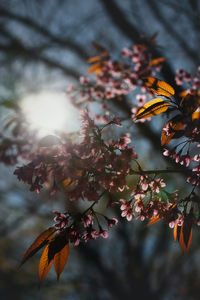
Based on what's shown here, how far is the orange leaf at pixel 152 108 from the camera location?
741 millimetres

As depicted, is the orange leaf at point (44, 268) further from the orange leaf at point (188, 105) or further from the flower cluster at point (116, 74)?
the flower cluster at point (116, 74)

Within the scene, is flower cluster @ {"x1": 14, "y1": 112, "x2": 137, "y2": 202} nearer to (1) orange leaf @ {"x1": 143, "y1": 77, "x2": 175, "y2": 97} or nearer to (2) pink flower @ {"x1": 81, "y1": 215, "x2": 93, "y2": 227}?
(2) pink flower @ {"x1": 81, "y1": 215, "x2": 93, "y2": 227}

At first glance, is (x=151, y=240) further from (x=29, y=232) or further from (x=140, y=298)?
(x=29, y=232)

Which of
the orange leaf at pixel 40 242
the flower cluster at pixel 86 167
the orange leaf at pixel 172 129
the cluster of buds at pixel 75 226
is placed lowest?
the orange leaf at pixel 40 242

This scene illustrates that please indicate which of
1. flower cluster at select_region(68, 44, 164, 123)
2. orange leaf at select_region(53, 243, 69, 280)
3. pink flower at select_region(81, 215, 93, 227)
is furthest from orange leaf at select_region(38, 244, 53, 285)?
flower cluster at select_region(68, 44, 164, 123)

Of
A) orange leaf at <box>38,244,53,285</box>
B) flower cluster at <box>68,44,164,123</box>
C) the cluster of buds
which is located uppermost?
flower cluster at <box>68,44,164,123</box>

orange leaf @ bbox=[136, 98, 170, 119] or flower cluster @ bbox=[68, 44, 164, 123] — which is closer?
orange leaf @ bbox=[136, 98, 170, 119]

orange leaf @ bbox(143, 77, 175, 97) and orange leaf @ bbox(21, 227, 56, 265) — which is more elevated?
orange leaf @ bbox(143, 77, 175, 97)

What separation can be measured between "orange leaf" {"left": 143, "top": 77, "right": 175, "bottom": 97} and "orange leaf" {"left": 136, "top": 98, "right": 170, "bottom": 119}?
0.03 meters

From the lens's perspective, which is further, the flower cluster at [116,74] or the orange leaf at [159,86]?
the flower cluster at [116,74]

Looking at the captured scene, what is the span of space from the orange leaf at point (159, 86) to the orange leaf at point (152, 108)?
0.10 feet

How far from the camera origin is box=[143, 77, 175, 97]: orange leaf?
0.75 metres

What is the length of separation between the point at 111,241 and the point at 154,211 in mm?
6433

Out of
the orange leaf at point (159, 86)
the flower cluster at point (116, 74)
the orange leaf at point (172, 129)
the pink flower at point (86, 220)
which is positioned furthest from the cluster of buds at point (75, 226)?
the flower cluster at point (116, 74)
